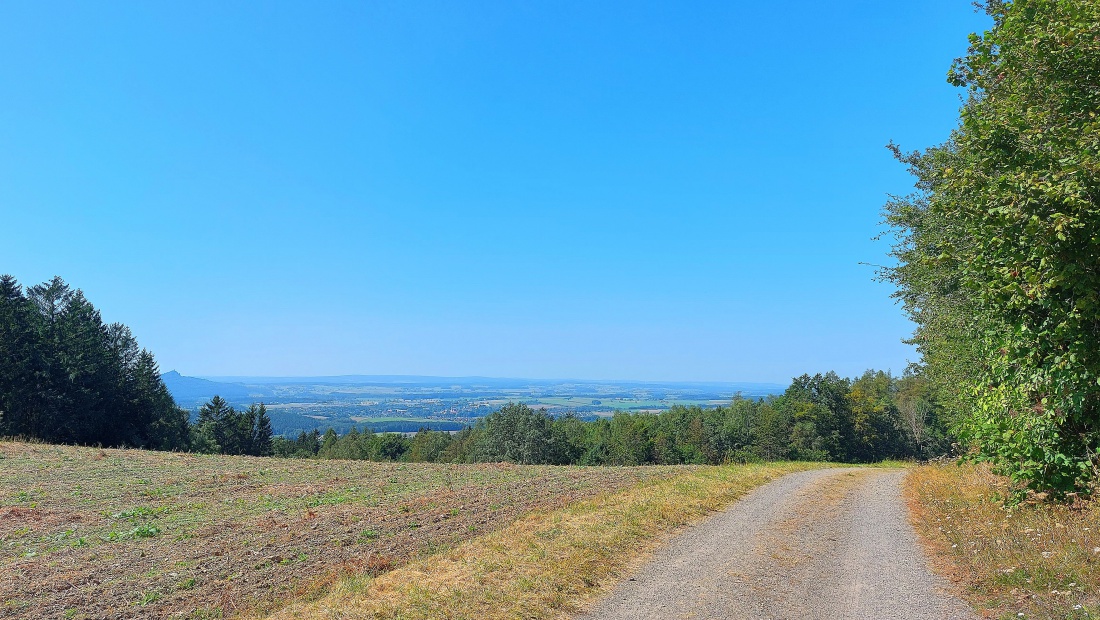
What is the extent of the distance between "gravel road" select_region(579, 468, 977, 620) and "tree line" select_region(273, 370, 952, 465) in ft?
212

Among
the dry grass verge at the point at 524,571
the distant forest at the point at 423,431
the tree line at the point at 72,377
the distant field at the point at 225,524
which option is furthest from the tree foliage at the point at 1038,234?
the tree line at the point at 72,377

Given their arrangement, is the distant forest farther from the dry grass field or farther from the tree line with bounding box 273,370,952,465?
the dry grass field

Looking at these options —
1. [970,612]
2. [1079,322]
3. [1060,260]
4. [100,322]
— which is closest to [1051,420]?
[1079,322]

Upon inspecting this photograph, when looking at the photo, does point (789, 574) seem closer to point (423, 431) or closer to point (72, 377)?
point (72, 377)

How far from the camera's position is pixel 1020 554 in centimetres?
846

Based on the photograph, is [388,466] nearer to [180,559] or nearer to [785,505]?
[180,559]

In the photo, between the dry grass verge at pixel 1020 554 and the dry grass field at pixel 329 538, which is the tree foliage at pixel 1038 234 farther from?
the dry grass field at pixel 329 538

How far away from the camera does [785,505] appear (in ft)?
49.3

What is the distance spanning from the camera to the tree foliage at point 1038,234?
25.2 ft

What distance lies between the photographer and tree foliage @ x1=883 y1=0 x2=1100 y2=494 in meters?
7.69

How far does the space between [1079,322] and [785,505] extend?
8.55 m

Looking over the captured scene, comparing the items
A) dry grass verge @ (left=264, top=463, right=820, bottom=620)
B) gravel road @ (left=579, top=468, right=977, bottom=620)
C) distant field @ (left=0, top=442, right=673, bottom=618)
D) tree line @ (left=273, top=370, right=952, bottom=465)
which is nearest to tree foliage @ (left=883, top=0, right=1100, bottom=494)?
gravel road @ (left=579, top=468, right=977, bottom=620)

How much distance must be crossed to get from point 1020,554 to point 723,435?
10426 centimetres

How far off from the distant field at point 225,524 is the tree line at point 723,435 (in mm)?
54640
